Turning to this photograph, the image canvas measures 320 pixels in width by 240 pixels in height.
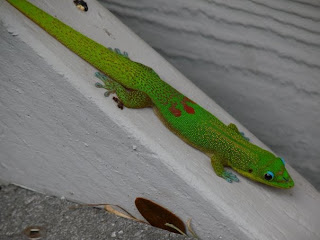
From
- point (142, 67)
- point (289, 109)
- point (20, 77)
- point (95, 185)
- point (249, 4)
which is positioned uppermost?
point (249, 4)

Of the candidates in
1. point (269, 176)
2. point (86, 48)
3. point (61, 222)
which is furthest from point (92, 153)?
point (269, 176)

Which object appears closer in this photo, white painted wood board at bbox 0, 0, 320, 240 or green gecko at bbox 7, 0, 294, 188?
white painted wood board at bbox 0, 0, 320, 240

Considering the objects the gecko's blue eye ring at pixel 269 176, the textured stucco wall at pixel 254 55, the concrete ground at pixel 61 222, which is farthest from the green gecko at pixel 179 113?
the concrete ground at pixel 61 222

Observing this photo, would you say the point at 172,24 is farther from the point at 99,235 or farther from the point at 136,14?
the point at 99,235

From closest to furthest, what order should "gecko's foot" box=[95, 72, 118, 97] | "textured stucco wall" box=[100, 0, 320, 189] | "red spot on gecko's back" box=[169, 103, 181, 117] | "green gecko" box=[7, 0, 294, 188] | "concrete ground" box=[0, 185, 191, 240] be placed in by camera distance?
"concrete ground" box=[0, 185, 191, 240]
"gecko's foot" box=[95, 72, 118, 97]
"green gecko" box=[7, 0, 294, 188]
"red spot on gecko's back" box=[169, 103, 181, 117]
"textured stucco wall" box=[100, 0, 320, 189]

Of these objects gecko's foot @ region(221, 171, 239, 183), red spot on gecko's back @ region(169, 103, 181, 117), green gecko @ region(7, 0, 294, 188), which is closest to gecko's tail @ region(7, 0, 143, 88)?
green gecko @ region(7, 0, 294, 188)

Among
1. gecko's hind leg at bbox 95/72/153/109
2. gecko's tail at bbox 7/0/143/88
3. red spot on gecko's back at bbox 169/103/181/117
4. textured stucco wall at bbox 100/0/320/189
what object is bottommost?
gecko's hind leg at bbox 95/72/153/109

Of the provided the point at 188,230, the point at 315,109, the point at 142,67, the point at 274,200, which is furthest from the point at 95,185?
the point at 315,109

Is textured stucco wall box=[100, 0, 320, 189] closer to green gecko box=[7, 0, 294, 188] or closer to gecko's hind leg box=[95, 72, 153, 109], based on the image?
green gecko box=[7, 0, 294, 188]
